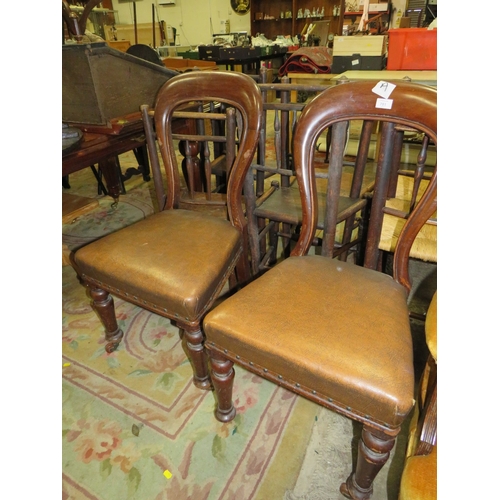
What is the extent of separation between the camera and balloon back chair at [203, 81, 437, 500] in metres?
0.74

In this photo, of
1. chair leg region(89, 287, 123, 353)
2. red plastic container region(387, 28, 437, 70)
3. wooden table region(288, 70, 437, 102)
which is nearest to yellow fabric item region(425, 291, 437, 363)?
chair leg region(89, 287, 123, 353)

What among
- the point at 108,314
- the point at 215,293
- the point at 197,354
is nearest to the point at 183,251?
the point at 215,293

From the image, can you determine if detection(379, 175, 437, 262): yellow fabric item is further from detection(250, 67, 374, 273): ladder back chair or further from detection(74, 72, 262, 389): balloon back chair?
detection(74, 72, 262, 389): balloon back chair

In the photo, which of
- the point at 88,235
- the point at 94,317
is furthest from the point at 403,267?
the point at 88,235

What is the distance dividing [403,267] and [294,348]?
1.49ft

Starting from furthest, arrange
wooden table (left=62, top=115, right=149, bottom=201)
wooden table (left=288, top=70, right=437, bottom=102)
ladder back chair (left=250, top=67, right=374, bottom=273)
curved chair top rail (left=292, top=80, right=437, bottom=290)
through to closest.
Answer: wooden table (left=288, top=70, right=437, bottom=102)
wooden table (left=62, top=115, right=149, bottom=201)
ladder back chair (left=250, top=67, right=374, bottom=273)
curved chair top rail (left=292, top=80, right=437, bottom=290)

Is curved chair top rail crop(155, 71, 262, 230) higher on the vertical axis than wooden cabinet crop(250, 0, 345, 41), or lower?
lower

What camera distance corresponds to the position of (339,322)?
0.83 meters

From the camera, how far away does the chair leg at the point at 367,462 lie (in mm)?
776

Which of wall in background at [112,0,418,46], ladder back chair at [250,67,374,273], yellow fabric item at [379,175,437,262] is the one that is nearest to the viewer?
yellow fabric item at [379,175,437,262]

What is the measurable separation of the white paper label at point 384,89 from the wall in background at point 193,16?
649 cm

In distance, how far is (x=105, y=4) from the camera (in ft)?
21.4

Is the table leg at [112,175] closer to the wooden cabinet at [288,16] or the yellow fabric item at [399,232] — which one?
the yellow fabric item at [399,232]

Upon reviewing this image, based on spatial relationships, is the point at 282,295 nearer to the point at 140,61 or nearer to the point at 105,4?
the point at 140,61
